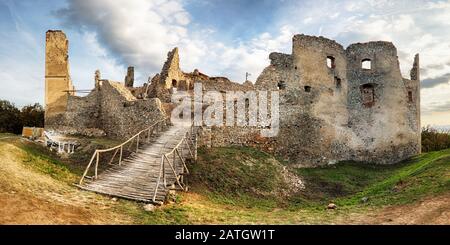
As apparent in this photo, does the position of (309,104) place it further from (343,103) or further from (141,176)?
(141,176)

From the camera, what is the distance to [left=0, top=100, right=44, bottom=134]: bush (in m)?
29.5

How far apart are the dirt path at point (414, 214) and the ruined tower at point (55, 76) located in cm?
1929

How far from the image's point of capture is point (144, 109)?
1983cm

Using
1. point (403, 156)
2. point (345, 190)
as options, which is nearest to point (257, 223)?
point (345, 190)

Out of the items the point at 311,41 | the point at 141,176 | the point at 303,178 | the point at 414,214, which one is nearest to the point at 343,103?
the point at 311,41

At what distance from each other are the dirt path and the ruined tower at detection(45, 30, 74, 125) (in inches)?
759

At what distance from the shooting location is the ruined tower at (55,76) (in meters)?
23.1

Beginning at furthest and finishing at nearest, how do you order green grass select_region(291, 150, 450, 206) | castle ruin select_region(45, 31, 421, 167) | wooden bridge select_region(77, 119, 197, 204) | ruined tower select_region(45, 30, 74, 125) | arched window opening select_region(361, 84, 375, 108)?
arched window opening select_region(361, 84, 375, 108), ruined tower select_region(45, 30, 74, 125), castle ruin select_region(45, 31, 421, 167), green grass select_region(291, 150, 450, 206), wooden bridge select_region(77, 119, 197, 204)

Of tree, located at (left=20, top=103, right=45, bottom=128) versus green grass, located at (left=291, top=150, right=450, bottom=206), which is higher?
tree, located at (left=20, top=103, right=45, bottom=128)

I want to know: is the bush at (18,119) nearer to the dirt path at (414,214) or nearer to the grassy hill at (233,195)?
the grassy hill at (233,195)

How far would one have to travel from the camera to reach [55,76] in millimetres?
23297

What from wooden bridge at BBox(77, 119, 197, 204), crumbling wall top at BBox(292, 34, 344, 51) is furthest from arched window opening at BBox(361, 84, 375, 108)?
wooden bridge at BBox(77, 119, 197, 204)

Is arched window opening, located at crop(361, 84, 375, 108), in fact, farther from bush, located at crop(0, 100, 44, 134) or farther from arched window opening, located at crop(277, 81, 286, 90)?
bush, located at crop(0, 100, 44, 134)
